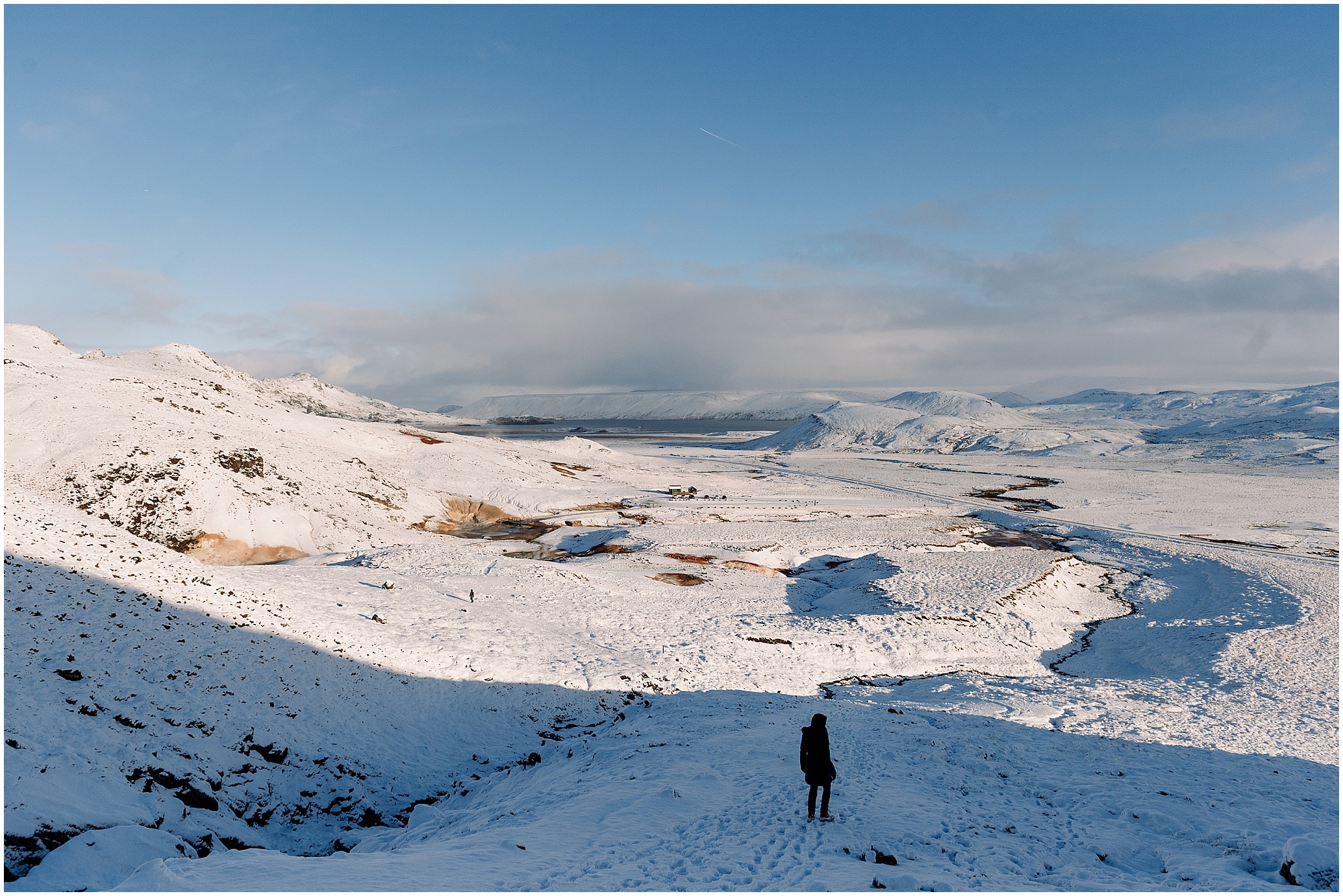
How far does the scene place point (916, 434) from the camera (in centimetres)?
13825

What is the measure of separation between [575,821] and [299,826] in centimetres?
526

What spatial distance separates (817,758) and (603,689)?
960cm

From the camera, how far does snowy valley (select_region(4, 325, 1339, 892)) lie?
9992mm

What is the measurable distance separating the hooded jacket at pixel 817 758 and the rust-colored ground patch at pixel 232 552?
30.6 meters

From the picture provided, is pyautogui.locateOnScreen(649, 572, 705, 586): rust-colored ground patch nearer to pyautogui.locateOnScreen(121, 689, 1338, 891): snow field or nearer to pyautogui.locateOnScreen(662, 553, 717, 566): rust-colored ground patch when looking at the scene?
pyautogui.locateOnScreen(662, 553, 717, 566): rust-colored ground patch

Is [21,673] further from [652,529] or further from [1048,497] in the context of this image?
[1048,497]

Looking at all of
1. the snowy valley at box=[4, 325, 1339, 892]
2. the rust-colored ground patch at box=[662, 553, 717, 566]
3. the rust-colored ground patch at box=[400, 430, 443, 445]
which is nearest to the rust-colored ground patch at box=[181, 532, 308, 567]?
the snowy valley at box=[4, 325, 1339, 892]

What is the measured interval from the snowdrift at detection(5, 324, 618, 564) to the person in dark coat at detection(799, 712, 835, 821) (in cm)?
3153

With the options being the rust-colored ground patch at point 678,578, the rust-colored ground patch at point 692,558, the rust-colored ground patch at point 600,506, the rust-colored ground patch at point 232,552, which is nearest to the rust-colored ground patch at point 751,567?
the rust-colored ground patch at point 692,558

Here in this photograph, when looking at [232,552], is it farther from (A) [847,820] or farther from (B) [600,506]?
(A) [847,820]

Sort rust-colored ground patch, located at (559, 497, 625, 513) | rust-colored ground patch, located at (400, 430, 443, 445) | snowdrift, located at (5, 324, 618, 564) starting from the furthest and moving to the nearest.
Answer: rust-colored ground patch, located at (400, 430, 443, 445) → rust-colored ground patch, located at (559, 497, 625, 513) → snowdrift, located at (5, 324, 618, 564)

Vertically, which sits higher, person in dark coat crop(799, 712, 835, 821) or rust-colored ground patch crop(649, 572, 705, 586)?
person in dark coat crop(799, 712, 835, 821)

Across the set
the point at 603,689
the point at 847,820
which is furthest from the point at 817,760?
the point at 603,689

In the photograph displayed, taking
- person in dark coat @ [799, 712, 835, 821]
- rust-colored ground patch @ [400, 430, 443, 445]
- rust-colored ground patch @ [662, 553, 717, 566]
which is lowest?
rust-colored ground patch @ [662, 553, 717, 566]
